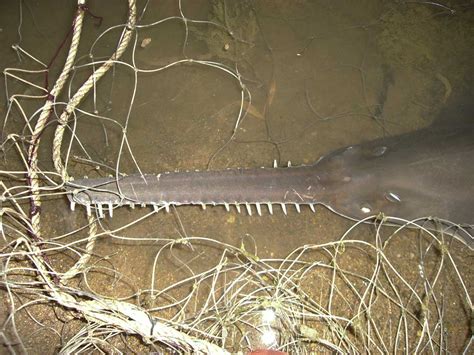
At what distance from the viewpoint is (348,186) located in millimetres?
3369

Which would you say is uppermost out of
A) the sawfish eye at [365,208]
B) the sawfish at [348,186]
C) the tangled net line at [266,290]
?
the sawfish at [348,186]

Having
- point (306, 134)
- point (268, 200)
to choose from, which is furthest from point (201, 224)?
point (306, 134)

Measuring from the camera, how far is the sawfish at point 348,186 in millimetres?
3236

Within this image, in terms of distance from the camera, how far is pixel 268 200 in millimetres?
3326

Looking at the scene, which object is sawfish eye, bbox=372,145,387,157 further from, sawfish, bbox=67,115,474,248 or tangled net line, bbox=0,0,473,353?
tangled net line, bbox=0,0,473,353

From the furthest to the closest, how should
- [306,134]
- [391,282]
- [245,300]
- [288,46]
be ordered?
[288,46] → [306,134] → [391,282] → [245,300]

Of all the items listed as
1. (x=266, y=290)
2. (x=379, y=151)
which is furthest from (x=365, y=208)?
(x=266, y=290)

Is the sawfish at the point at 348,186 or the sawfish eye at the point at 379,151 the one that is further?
the sawfish eye at the point at 379,151

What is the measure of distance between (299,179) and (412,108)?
57.0 inches

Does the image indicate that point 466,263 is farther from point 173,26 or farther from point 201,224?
point 173,26

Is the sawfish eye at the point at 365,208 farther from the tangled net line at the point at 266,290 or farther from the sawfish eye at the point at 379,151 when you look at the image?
the sawfish eye at the point at 379,151

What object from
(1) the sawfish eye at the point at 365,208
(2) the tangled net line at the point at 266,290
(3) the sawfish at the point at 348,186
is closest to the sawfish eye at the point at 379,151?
(3) the sawfish at the point at 348,186

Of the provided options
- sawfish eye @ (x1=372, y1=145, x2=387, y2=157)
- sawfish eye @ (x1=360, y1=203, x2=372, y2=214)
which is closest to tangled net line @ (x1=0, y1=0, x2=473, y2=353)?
sawfish eye @ (x1=360, y1=203, x2=372, y2=214)

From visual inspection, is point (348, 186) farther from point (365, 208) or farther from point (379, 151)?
point (379, 151)
